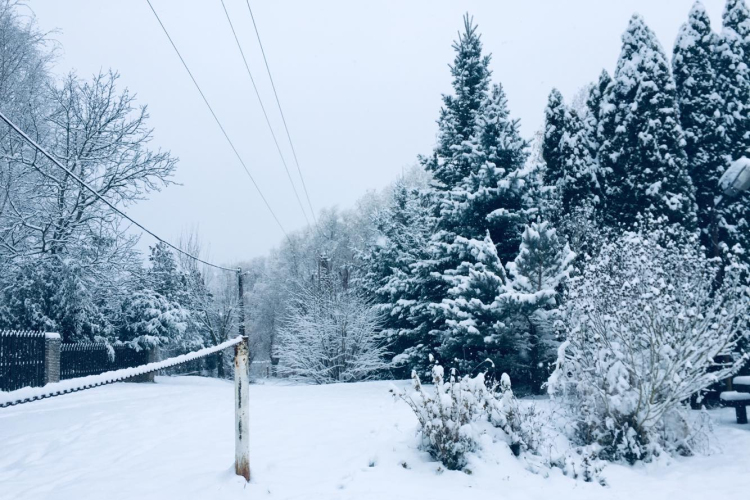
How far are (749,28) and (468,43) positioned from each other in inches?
337

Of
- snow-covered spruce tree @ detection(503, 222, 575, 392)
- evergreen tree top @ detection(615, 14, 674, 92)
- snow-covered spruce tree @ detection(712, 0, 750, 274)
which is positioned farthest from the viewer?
evergreen tree top @ detection(615, 14, 674, 92)

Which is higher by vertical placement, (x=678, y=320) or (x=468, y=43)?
(x=468, y=43)

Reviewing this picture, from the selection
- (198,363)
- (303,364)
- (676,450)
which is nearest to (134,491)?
(676,450)

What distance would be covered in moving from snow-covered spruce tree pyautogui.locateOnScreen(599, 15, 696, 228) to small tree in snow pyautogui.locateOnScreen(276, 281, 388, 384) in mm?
9691

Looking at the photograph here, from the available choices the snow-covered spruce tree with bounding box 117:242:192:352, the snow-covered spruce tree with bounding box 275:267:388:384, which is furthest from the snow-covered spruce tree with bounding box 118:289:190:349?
the snow-covered spruce tree with bounding box 275:267:388:384

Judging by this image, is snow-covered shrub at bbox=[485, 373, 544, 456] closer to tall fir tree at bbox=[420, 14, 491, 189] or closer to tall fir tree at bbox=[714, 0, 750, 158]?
tall fir tree at bbox=[420, 14, 491, 189]

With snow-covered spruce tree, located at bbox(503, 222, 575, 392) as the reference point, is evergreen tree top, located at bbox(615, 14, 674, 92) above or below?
above

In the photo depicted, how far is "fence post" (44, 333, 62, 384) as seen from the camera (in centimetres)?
1302

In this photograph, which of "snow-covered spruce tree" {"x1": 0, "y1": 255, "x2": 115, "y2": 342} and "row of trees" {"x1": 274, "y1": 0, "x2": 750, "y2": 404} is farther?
"snow-covered spruce tree" {"x1": 0, "y1": 255, "x2": 115, "y2": 342}

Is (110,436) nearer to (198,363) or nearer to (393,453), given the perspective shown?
(393,453)

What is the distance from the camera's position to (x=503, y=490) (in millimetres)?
4977

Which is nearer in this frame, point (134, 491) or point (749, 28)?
point (134, 491)

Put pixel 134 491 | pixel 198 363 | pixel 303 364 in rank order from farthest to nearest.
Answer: pixel 198 363 < pixel 303 364 < pixel 134 491

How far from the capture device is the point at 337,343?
19125 millimetres
